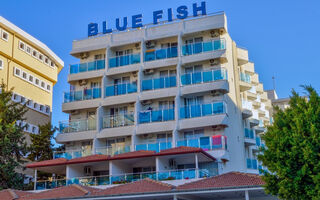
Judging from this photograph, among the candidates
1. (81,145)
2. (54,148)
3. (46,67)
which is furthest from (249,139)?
(46,67)

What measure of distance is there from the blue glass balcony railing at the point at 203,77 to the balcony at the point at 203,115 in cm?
228

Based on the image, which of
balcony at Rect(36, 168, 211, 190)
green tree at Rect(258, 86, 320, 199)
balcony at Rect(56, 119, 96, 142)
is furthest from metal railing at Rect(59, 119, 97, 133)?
green tree at Rect(258, 86, 320, 199)

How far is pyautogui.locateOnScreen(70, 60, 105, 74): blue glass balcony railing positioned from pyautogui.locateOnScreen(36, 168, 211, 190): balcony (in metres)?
11.8

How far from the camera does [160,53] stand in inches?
1715

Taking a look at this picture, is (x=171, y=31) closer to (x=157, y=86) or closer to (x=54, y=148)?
(x=157, y=86)

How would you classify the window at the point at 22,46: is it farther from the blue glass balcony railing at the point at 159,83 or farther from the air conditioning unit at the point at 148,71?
the blue glass balcony railing at the point at 159,83

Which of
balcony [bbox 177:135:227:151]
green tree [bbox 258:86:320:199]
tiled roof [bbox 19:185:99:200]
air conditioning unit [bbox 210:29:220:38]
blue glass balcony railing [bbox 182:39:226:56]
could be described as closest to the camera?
green tree [bbox 258:86:320:199]

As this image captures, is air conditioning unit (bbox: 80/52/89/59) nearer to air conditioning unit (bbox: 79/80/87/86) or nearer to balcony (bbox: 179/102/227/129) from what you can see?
air conditioning unit (bbox: 79/80/87/86)

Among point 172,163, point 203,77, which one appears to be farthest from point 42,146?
point 203,77

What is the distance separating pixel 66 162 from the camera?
39.6 meters

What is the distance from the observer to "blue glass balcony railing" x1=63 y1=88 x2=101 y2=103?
148ft

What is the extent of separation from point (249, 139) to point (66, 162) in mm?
17608

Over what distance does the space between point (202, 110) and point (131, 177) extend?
8.26m

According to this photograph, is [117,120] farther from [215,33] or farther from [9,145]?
[215,33]
